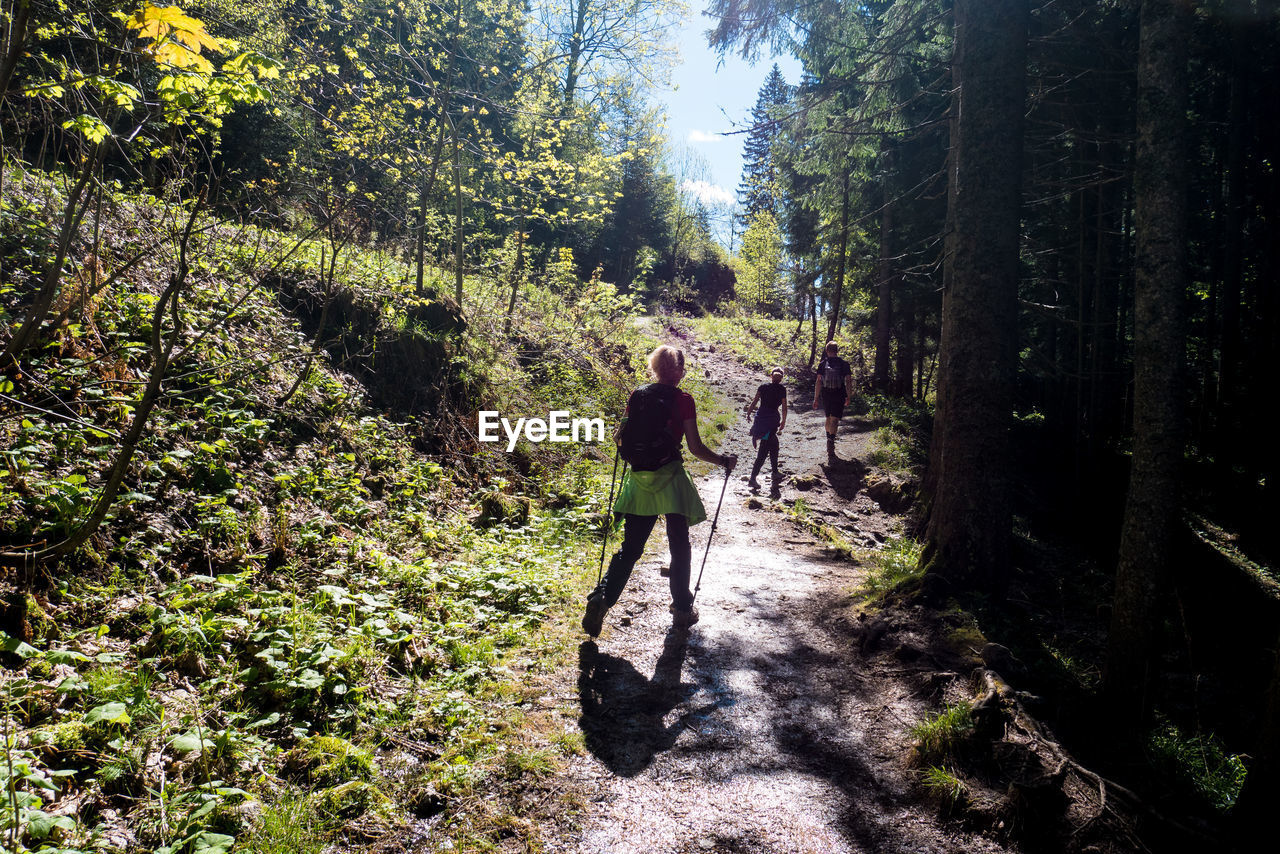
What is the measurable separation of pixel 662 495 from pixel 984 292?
3431 mm

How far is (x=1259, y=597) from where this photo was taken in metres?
8.36

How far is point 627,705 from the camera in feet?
14.0

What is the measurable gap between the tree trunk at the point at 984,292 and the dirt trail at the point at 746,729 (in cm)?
138

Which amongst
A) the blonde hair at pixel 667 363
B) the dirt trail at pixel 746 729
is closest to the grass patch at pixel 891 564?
the dirt trail at pixel 746 729

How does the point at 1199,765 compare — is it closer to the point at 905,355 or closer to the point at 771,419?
the point at 771,419

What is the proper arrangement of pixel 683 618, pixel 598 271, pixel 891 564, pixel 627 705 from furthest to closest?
pixel 598 271
pixel 891 564
pixel 683 618
pixel 627 705

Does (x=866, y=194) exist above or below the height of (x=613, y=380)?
above

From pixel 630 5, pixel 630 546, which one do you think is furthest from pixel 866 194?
pixel 630 546

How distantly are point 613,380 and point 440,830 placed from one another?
45.7 feet

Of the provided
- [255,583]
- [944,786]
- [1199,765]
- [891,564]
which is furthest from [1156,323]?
[255,583]

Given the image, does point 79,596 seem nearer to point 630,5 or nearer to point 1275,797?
point 1275,797

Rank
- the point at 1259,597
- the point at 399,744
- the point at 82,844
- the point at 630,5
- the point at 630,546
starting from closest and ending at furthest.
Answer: the point at 82,844
the point at 399,744
the point at 630,546
the point at 1259,597
the point at 630,5

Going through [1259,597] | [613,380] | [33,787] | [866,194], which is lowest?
[1259,597]

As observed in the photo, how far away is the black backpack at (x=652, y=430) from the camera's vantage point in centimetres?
507
